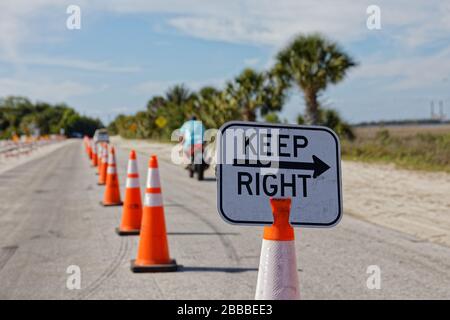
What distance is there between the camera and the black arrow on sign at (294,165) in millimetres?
3029

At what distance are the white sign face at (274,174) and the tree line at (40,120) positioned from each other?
126m

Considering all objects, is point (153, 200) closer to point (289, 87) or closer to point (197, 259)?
point (197, 259)

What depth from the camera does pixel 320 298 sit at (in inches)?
215

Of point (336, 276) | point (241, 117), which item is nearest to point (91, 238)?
point (336, 276)

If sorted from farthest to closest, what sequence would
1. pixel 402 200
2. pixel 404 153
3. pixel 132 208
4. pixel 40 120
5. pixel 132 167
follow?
pixel 40 120, pixel 404 153, pixel 402 200, pixel 132 167, pixel 132 208

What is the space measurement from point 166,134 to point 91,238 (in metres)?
52.9

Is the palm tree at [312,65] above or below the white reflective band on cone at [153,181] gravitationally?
above

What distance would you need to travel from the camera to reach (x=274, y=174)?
10.0ft

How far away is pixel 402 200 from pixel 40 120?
438ft

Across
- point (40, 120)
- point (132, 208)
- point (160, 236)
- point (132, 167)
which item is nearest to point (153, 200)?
point (160, 236)

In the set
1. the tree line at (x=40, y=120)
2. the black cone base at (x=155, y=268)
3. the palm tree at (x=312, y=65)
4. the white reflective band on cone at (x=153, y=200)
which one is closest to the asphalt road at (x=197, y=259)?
the black cone base at (x=155, y=268)

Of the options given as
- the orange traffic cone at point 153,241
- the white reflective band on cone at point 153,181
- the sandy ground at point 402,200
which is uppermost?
the white reflective band on cone at point 153,181

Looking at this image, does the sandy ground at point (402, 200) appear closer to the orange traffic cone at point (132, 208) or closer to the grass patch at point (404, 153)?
the grass patch at point (404, 153)
